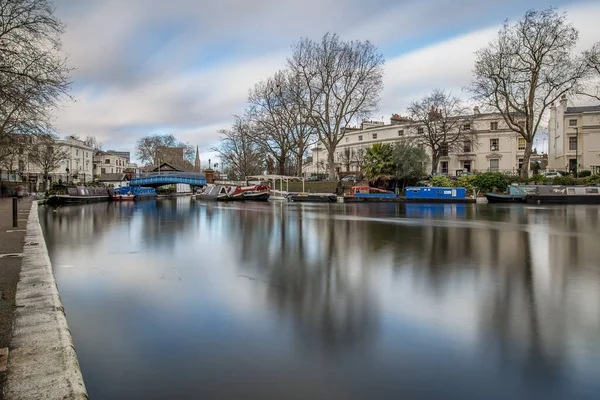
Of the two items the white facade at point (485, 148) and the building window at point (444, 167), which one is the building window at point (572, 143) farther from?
the building window at point (444, 167)

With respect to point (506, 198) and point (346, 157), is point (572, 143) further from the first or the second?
point (346, 157)

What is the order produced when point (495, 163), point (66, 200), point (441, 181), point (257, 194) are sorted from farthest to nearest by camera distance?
1. point (495, 163)
2. point (257, 194)
3. point (441, 181)
4. point (66, 200)

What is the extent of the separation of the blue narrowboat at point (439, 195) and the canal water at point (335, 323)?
28159 millimetres

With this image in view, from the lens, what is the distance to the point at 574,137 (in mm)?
54375

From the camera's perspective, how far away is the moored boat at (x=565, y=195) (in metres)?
34.3

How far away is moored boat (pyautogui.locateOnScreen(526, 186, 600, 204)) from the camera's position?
34.3m

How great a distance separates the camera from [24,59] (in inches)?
603

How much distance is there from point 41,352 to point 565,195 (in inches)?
1563

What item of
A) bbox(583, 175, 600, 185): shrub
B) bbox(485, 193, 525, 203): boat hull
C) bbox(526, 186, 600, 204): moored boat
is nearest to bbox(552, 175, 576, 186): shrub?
bbox(583, 175, 600, 185): shrub

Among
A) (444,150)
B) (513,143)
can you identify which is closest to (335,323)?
(444,150)

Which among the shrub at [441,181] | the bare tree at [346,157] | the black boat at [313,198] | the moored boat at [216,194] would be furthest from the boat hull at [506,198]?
the bare tree at [346,157]

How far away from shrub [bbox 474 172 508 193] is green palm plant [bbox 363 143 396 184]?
27.7 feet

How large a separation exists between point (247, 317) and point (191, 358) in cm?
122

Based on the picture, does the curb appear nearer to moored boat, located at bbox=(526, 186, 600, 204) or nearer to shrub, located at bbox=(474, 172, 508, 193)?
moored boat, located at bbox=(526, 186, 600, 204)
